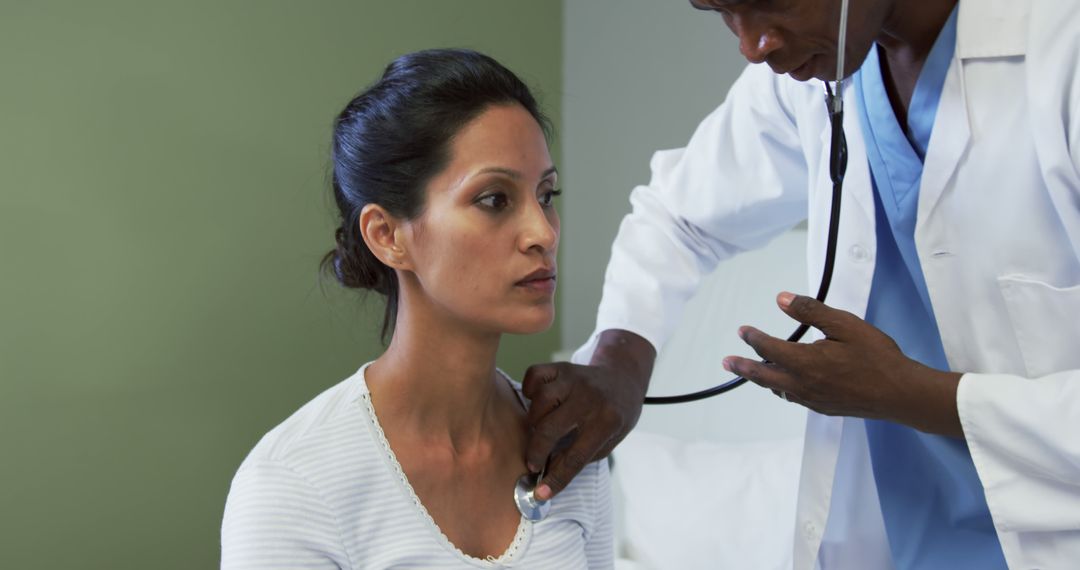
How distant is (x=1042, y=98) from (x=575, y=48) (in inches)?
75.5

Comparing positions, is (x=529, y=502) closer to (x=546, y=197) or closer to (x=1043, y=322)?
Result: (x=546, y=197)

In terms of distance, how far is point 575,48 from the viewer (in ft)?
9.43

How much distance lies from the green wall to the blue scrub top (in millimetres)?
1068

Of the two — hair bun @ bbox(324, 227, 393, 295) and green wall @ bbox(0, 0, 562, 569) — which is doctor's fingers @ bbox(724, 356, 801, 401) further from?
green wall @ bbox(0, 0, 562, 569)

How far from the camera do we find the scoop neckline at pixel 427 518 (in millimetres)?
1136

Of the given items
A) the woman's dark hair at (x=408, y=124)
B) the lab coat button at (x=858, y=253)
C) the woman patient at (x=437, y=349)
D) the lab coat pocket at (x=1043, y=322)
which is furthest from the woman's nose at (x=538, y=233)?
the lab coat pocket at (x=1043, y=322)

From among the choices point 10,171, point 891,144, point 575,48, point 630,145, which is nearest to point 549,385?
point 891,144

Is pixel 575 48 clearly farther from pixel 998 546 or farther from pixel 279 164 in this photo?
pixel 998 546

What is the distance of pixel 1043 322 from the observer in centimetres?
107

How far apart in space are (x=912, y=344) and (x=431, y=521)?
594 mm

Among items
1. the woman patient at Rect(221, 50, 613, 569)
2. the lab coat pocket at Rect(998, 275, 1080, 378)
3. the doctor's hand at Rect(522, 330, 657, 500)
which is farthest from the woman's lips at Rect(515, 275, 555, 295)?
the lab coat pocket at Rect(998, 275, 1080, 378)

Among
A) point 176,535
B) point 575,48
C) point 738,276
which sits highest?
point 575,48

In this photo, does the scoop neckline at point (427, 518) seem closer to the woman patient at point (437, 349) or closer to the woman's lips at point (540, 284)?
the woman patient at point (437, 349)

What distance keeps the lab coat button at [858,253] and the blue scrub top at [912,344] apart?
0.13ft
